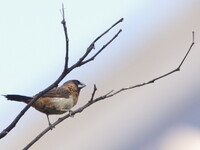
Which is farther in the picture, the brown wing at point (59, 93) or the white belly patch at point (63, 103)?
Result: the brown wing at point (59, 93)

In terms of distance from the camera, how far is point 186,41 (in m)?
8.07

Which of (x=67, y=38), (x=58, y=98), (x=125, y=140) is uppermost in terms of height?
(x=67, y=38)

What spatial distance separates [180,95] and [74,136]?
1.00 meters

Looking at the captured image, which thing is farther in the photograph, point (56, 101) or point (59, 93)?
point (59, 93)

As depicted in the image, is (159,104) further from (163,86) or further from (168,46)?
(168,46)

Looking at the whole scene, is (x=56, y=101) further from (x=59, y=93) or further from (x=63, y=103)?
(x=59, y=93)

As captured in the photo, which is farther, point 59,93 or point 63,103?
point 59,93

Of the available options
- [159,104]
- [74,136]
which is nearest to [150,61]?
[159,104]

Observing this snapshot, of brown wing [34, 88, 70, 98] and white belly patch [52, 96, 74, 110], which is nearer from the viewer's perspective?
white belly patch [52, 96, 74, 110]

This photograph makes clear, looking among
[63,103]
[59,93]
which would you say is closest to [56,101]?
[63,103]

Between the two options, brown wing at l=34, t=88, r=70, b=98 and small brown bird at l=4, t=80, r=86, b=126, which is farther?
brown wing at l=34, t=88, r=70, b=98

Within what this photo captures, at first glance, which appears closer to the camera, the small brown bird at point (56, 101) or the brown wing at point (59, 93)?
the small brown bird at point (56, 101)

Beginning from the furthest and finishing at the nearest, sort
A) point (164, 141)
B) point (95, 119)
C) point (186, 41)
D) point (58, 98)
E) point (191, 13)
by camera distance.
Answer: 1. point (191, 13)
2. point (186, 41)
3. point (95, 119)
4. point (164, 141)
5. point (58, 98)

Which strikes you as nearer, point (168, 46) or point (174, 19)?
point (168, 46)
